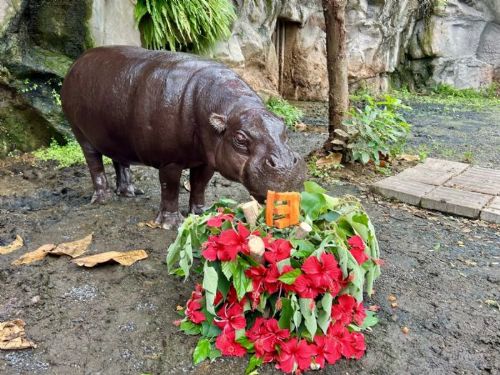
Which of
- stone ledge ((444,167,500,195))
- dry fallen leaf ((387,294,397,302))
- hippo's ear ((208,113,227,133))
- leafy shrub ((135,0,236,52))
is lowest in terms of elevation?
stone ledge ((444,167,500,195))

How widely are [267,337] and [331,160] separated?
3472 mm

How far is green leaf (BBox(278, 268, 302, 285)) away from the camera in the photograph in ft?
6.68

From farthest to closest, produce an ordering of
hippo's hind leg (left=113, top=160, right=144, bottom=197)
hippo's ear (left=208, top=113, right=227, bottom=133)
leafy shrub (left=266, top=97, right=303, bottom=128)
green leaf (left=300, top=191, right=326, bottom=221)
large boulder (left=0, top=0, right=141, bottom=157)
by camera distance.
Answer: leafy shrub (left=266, top=97, right=303, bottom=128) → large boulder (left=0, top=0, right=141, bottom=157) → hippo's hind leg (left=113, top=160, right=144, bottom=197) → hippo's ear (left=208, top=113, right=227, bottom=133) → green leaf (left=300, top=191, right=326, bottom=221)

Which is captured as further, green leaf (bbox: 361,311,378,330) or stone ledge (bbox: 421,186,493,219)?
stone ledge (bbox: 421,186,493,219)

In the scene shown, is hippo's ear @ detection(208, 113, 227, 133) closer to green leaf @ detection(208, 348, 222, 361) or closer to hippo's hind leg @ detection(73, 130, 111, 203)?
green leaf @ detection(208, 348, 222, 361)

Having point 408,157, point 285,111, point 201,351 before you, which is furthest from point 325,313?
point 285,111

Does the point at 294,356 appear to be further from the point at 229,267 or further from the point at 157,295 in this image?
the point at 157,295

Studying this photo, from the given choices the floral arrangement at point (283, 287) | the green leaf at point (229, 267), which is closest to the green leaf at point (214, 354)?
the floral arrangement at point (283, 287)

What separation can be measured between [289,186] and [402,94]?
35.8 feet

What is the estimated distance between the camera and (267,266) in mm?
2139

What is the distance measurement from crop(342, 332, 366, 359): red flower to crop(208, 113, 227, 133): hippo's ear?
142cm

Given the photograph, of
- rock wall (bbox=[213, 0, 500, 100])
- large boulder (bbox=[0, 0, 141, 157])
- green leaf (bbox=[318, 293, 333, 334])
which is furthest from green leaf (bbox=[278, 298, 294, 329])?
rock wall (bbox=[213, 0, 500, 100])

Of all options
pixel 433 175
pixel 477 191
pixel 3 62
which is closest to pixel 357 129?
pixel 433 175

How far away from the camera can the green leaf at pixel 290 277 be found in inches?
80.1
